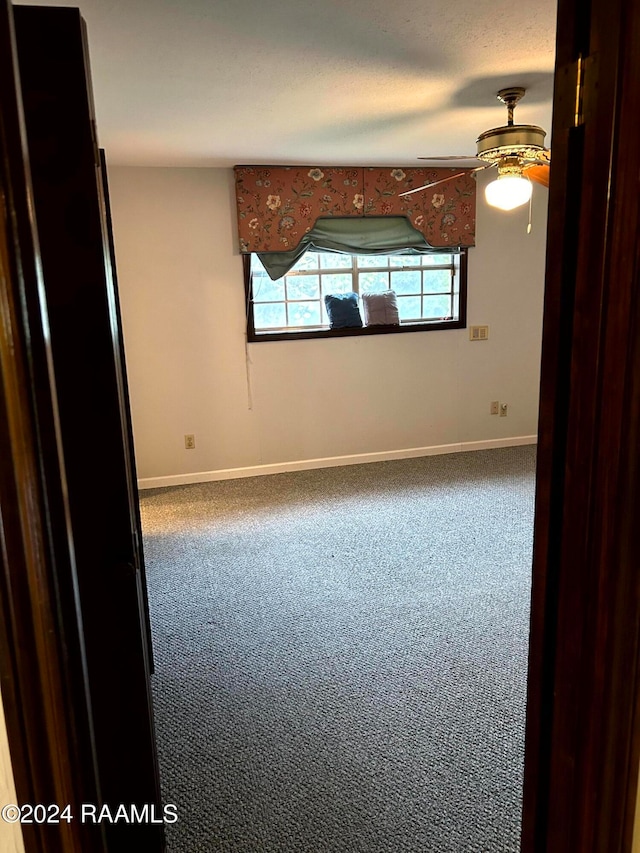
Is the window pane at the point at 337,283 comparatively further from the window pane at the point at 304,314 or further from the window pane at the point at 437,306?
the window pane at the point at 437,306

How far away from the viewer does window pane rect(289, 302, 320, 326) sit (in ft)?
15.5

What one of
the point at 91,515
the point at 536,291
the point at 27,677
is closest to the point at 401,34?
the point at 91,515

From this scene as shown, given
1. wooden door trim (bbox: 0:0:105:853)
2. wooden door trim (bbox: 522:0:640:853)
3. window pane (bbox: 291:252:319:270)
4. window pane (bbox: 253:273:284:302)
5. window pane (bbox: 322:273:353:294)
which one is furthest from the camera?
window pane (bbox: 322:273:353:294)

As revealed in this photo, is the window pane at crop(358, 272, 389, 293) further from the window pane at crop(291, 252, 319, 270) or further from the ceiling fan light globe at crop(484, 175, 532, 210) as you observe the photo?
the ceiling fan light globe at crop(484, 175, 532, 210)

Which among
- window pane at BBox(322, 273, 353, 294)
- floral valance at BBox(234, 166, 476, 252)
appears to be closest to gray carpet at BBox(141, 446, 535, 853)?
window pane at BBox(322, 273, 353, 294)

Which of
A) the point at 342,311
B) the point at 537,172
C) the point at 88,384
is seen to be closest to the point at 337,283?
the point at 342,311

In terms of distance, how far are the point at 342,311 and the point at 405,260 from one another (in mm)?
685

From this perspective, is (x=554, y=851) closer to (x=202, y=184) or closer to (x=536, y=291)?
(x=202, y=184)

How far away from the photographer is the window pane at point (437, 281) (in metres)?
4.93

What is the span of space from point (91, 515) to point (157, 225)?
11.3ft

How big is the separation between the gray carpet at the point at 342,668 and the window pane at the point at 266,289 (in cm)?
151

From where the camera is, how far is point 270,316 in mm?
4648

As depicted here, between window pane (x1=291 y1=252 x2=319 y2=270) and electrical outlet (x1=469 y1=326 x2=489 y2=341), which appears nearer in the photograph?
window pane (x1=291 y1=252 x2=319 y2=270)

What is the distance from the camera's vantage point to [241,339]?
4543 mm
